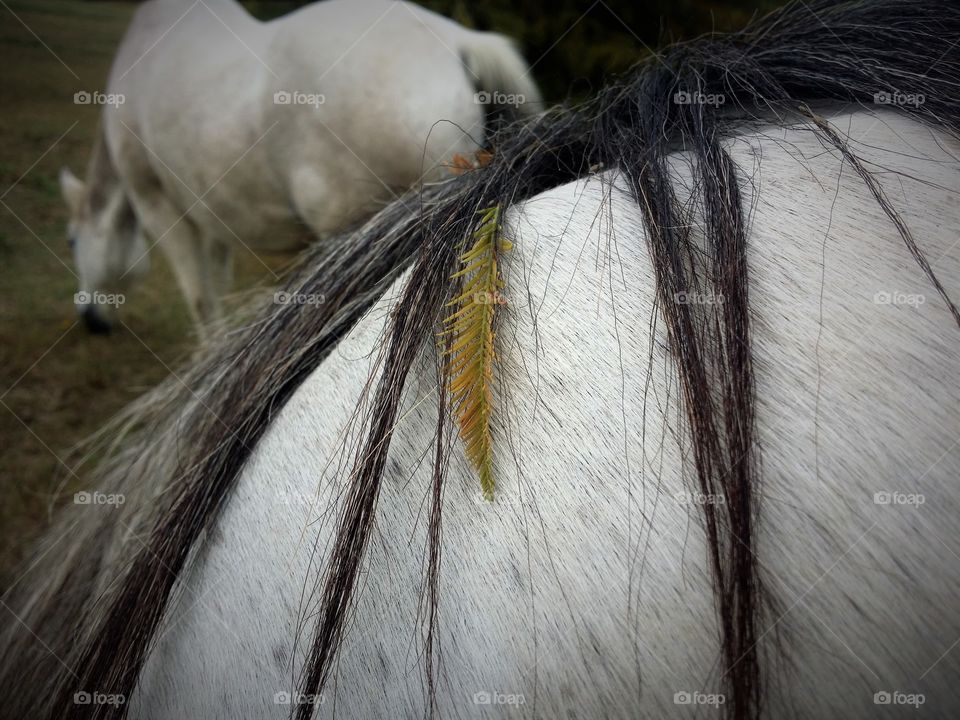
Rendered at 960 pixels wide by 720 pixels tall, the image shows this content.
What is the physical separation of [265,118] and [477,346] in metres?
2.06

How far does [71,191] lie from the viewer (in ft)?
9.13

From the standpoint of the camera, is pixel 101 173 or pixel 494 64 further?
pixel 101 173

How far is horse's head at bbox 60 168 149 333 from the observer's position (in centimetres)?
278

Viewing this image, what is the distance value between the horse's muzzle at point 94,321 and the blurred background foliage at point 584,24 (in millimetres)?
2598

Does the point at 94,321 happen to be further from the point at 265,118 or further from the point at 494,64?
the point at 494,64

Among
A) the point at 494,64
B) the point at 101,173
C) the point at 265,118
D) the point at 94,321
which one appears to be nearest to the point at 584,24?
the point at 494,64

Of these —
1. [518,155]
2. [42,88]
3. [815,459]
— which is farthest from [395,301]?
[42,88]

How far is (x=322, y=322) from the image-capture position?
609 millimetres

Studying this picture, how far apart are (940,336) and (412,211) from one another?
0.52m

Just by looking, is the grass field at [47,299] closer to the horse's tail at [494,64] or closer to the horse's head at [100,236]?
the horse's head at [100,236]

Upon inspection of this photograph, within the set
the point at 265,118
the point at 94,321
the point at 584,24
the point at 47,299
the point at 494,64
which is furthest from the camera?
the point at 94,321

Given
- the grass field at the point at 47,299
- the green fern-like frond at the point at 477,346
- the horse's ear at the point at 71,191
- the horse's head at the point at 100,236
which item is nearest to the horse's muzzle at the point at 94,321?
the grass field at the point at 47,299

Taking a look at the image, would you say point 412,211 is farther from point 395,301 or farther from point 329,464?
point 329,464

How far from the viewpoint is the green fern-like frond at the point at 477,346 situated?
1.38 ft
